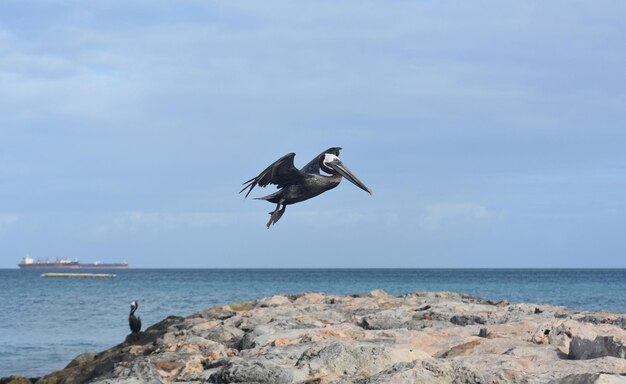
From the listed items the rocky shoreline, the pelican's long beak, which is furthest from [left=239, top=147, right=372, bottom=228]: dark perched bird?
the rocky shoreline

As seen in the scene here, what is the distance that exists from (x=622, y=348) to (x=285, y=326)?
5.08 meters

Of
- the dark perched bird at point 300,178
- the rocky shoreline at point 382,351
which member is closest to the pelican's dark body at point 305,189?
the dark perched bird at point 300,178

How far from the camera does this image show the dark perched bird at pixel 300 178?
8.38 m

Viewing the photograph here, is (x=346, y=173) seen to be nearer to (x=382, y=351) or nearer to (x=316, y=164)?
(x=316, y=164)

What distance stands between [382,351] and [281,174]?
178cm

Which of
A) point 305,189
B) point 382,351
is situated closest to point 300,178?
point 305,189

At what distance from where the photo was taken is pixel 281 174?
8.69 meters

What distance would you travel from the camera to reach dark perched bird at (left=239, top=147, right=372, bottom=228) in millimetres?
8383

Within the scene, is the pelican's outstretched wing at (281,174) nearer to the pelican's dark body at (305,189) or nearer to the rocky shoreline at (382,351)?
the pelican's dark body at (305,189)

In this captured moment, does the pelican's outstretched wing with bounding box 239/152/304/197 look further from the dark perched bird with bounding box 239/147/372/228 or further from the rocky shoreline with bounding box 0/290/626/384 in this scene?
the rocky shoreline with bounding box 0/290/626/384

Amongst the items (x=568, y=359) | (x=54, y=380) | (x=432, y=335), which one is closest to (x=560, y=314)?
(x=432, y=335)

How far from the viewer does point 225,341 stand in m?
12.6

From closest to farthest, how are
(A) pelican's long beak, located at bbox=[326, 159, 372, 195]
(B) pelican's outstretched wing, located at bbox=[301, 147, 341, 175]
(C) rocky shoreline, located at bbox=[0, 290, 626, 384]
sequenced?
(C) rocky shoreline, located at bbox=[0, 290, 626, 384], (A) pelican's long beak, located at bbox=[326, 159, 372, 195], (B) pelican's outstretched wing, located at bbox=[301, 147, 341, 175]

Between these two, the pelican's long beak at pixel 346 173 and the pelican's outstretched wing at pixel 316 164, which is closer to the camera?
the pelican's long beak at pixel 346 173
